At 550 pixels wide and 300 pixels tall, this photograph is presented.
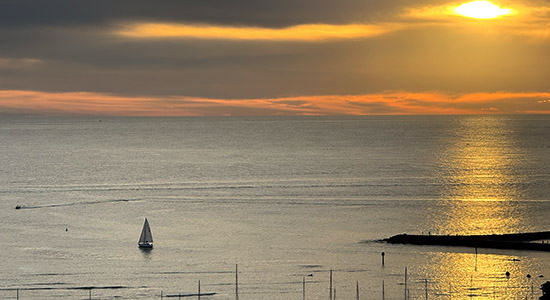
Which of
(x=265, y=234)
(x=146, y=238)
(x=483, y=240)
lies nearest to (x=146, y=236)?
(x=146, y=238)

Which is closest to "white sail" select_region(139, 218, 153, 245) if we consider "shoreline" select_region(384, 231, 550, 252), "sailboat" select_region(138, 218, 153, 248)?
"sailboat" select_region(138, 218, 153, 248)

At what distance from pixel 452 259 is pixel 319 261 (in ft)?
48.1

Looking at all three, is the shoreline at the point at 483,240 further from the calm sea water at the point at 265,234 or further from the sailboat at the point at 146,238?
the sailboat at the point at 146,238

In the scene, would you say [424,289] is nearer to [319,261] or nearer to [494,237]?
[319,261]

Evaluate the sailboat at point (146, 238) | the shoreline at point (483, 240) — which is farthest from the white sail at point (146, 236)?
the shoreline at point (483, 240)

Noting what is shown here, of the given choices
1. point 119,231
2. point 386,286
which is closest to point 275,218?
point 119,231

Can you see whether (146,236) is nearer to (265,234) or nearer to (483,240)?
(265,234)

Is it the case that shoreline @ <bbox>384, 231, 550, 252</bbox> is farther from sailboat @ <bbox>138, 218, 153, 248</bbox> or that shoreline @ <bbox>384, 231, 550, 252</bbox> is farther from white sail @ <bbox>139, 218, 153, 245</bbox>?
white sail @ <bbox>139, 218, 153, 245</bbox>

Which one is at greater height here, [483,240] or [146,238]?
[146,238]

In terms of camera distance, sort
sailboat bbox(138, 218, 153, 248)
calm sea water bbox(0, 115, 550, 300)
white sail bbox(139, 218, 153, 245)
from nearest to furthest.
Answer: calm sea water bbox(0, 115, 550, 300), sailboat bbox(138, 218, 153, 248), white sail bbox(139, 218, 153, 245)

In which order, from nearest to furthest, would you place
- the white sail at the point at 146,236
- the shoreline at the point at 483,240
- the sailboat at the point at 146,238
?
the shoreline at the point at 483,240
the sailboat at the point at 146,238
the white sail at the point at 146,236

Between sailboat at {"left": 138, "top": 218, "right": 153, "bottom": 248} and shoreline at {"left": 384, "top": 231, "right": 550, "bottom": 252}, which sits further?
sailboat at {"left": 138, "top": 218, "right": 153, "bottom": 248}

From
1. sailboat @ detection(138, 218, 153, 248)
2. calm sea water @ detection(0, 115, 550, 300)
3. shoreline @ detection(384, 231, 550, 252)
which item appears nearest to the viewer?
calm sea water @ detection(0, 115, 550, 300)

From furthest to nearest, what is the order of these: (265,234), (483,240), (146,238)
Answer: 1. (265,234)
2. (146,238)
3. (483,240)
